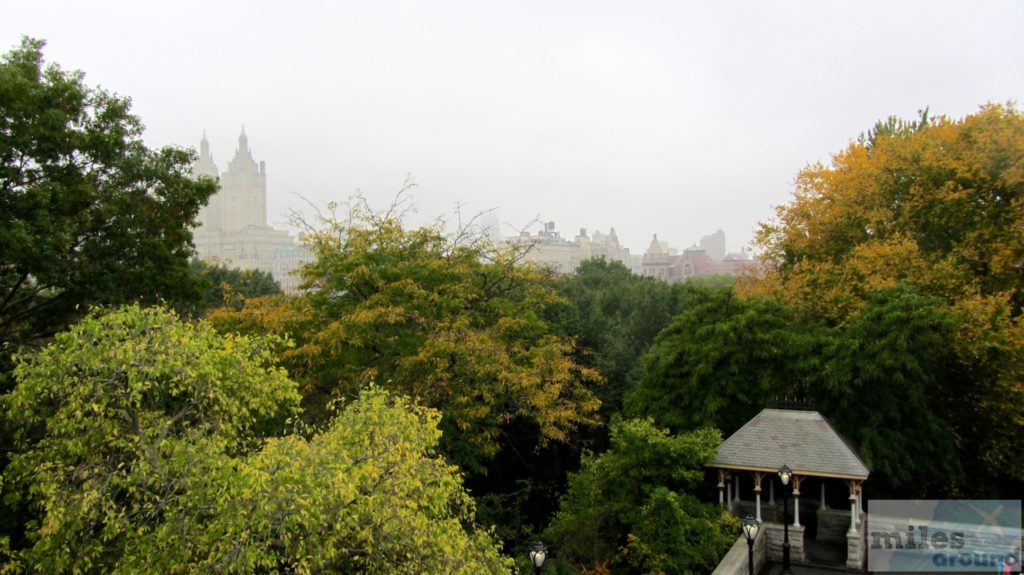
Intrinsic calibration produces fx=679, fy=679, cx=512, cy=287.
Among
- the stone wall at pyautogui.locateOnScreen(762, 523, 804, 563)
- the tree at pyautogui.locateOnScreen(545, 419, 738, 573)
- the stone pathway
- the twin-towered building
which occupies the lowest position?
the stone pathway

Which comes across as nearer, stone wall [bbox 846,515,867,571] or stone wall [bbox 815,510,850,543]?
stone wall [bbox 846,515,867,571]

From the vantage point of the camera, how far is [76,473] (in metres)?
7.12

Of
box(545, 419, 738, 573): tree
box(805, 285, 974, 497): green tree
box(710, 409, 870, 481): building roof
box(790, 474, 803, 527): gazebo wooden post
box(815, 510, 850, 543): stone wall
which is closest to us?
box(545, 419, 738, 573): tree

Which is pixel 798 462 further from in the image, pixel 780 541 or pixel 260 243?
pixel 260 243

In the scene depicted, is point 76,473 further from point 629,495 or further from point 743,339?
point 743,339

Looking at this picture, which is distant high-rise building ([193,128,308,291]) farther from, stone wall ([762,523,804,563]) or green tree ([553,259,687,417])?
stone wall ([762,523,804,563])

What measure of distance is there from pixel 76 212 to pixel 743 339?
43.3 feet

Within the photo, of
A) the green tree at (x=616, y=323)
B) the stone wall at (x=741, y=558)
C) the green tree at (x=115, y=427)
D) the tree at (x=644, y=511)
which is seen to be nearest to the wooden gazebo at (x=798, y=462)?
the stone wall at (x=741, y=558)

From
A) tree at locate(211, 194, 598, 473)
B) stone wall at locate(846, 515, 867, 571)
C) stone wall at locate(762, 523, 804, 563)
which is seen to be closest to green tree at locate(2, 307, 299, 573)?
tree at locate(211, 194, 598, 473)

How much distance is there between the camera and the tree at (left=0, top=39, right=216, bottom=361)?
10961 mm

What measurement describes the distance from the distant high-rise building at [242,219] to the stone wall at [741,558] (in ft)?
456

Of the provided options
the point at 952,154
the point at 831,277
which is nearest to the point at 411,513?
the point at 831,277

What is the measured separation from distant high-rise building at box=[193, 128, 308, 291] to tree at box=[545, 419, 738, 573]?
13769 centimetres

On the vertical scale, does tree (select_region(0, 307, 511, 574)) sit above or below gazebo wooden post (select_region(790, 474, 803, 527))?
above
